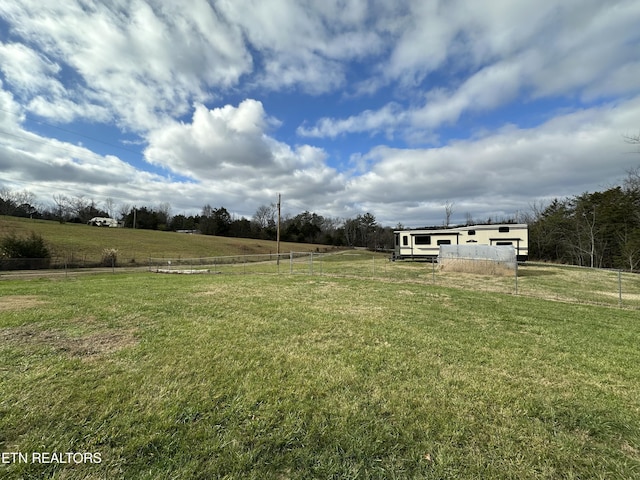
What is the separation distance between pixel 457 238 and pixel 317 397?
1007 inches

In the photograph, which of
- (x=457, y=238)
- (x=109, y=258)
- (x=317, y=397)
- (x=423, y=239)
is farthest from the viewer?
(x=109, y=258)

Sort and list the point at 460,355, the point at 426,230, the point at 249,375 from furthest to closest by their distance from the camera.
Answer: the point at 426,230 < the point at 460,355 < the point at 249,375

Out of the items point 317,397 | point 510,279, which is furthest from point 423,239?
point 317,397

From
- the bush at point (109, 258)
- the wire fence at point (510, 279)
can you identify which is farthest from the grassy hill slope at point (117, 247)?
the wire fence at point (510, 279)

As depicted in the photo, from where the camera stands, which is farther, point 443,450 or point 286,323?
point 286,323

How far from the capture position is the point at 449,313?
7309mm

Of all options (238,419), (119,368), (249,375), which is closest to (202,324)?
(119,368)

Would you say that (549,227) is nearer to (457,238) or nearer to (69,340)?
(457,238)

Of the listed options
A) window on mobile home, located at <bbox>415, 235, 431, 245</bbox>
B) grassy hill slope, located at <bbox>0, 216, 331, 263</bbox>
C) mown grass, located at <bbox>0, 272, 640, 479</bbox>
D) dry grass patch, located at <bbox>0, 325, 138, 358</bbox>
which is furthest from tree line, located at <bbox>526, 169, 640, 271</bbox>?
grassy hill slope, located at <bbox>0, 216, 331, 263</bbox>

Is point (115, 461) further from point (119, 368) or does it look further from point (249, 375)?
point (119, 368)

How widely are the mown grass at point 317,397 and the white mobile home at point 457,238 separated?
62.2ft

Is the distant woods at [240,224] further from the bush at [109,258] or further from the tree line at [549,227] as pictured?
the bush at [109,258]

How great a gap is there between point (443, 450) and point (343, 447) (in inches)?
33.0

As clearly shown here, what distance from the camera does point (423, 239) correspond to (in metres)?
27.0
